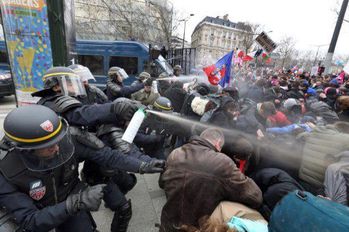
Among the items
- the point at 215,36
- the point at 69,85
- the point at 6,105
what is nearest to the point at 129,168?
the point at 69,85

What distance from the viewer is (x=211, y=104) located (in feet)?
13.4

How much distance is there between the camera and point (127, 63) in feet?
33.4

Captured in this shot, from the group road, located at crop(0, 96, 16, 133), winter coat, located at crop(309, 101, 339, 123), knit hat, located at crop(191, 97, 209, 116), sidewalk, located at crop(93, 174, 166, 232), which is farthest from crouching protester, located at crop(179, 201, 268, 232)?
road, located at crop(0, 96, 16, 133)

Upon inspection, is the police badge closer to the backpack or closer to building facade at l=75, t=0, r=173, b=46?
the backpack

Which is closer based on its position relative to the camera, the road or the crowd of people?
→ the crowd of people

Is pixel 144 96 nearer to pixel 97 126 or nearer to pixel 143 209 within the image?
pixel 143 209

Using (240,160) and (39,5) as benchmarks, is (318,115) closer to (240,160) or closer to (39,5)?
(240,160)

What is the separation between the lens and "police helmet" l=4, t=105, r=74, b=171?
1507 mm

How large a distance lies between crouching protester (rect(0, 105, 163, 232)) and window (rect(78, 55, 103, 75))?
903 centimetres

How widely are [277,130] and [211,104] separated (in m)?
1.14

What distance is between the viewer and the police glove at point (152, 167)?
197cm

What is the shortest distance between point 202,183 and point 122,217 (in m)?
1.21

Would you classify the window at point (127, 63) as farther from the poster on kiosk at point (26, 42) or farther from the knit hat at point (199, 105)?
the poster on kiosk at point (26, 42)

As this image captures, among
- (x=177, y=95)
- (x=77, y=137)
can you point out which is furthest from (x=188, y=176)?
(x=177, y=95)
